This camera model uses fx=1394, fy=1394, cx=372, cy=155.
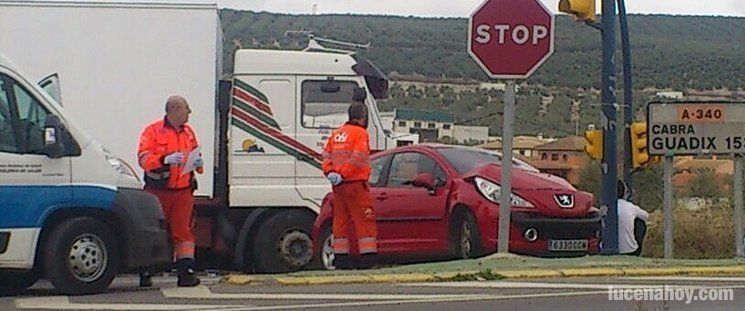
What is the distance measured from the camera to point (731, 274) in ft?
38.7

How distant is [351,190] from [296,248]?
333cm

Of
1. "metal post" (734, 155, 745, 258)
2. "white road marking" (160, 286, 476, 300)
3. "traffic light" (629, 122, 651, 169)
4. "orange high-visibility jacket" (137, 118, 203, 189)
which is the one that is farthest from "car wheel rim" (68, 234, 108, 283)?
"traffic light" (629, 122, 651, 169)

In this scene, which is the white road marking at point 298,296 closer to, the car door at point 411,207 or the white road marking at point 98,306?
the white road marking at point 98,306

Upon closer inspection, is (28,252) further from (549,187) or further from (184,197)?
(549,187)

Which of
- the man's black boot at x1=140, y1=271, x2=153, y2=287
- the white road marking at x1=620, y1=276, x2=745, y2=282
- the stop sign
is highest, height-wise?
the stop sign

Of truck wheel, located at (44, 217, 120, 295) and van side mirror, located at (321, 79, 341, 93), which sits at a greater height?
van side mirror, located at (321, 79, 341, 93)

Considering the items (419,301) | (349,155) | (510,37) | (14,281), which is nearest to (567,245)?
(349,155)

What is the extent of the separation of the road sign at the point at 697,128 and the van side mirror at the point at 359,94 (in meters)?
3.05

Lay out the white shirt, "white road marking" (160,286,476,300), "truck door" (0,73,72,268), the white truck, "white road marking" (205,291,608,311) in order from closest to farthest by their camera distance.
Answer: "white road marking" (205,291,608,311)
"white road marking" (160,286,476,300)
"truck door" (0,73,72,268)
the white truck
the white shirt

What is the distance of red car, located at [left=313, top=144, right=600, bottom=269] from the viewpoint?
546 inches

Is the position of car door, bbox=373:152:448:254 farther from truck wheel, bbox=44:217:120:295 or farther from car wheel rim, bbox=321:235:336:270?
truck wheel, bbox=44:217:120:295

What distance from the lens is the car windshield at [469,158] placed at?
47.7ft

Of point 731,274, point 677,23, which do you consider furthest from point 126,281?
point 677,23

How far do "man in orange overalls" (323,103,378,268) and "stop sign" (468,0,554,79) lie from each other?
53.8 inches
